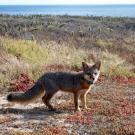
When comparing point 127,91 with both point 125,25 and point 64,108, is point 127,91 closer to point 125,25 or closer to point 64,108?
point 64,108

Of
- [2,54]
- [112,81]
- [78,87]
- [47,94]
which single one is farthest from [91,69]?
[2,54]

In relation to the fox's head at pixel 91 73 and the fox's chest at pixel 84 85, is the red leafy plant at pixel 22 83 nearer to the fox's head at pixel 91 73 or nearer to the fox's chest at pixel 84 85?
the fox's chest at pixel 84 85

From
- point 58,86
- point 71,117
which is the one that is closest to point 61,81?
point 58,86

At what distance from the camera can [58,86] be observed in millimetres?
11555

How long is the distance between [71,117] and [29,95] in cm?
134

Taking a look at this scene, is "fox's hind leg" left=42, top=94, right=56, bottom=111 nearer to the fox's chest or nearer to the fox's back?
the fox's back

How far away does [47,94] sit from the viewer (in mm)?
11469

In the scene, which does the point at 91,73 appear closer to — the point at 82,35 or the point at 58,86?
the point at 58,86

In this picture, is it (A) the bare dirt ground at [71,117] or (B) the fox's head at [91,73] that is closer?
(A) the bare dirt ground at [71,117]

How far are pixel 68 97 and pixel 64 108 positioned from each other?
145 cm

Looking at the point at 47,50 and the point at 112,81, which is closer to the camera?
the point at 112,81

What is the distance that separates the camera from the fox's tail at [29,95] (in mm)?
11328

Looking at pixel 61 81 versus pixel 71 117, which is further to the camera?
pixel 61 81

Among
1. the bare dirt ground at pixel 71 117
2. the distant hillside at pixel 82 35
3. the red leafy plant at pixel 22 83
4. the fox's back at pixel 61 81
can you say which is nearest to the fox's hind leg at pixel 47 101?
the bare dirt ground at pixel 71 117
